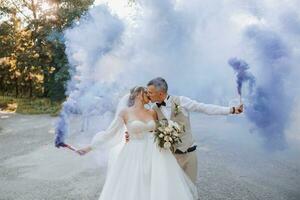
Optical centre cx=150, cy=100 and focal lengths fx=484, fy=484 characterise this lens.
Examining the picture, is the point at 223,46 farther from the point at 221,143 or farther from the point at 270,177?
the point at 221,143

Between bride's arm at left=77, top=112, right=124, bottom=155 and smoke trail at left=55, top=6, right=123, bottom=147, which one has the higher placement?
smoke trail at left=55, top=6, right=123, bottom=147

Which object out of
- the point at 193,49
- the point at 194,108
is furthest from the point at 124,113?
the point at 193,49

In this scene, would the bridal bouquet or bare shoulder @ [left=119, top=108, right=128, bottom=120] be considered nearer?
the bridal bouquet

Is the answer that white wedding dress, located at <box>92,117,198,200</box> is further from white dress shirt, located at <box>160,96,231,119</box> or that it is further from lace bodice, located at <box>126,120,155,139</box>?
white dress shirt, located at <box>160,96,231,119</box>

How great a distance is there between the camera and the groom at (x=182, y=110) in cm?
549

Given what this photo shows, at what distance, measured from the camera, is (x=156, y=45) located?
7328 millimetres

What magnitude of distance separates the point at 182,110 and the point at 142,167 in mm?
828

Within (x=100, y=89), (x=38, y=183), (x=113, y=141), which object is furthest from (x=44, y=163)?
(x=113, y=141)

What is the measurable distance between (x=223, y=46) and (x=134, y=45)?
1.36 meters

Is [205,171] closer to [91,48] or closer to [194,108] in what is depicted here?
[91,48]

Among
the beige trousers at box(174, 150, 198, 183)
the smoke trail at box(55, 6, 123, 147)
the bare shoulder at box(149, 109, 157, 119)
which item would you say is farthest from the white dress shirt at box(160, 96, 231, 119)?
the smoke trail at box(55, 6, 123, 147)

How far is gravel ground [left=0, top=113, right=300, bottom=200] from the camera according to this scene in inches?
327

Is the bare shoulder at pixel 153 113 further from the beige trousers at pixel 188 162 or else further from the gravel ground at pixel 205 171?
A: the gravel ground at pixel 205 171

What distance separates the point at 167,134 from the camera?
5430 millimetres
